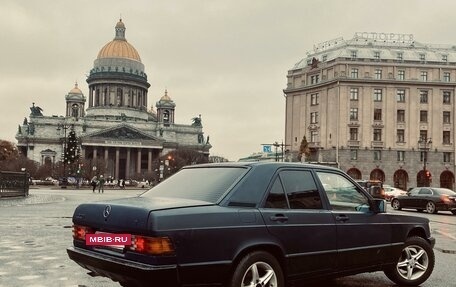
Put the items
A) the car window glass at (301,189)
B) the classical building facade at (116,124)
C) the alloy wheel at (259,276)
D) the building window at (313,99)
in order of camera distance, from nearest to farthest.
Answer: the alloy wheel at (259,276)
the car window glass at (301,189)
the building window at (313,99)
the classical building facade at (116,124)

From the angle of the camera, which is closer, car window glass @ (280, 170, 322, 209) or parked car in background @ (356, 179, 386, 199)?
car window glass @ (280, 170, 322, 209)

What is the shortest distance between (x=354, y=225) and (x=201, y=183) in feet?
6.58

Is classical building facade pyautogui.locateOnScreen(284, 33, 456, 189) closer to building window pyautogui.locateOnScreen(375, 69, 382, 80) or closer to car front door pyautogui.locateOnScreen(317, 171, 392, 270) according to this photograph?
building window pyautogui.locateOnScreen(375, 69, 382, 80)

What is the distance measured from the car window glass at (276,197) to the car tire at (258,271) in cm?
55

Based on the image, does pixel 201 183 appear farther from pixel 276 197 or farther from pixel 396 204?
pixel 396 204

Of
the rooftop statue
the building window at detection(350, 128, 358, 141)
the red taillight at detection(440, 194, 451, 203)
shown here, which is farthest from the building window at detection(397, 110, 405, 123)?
the rooftop statue

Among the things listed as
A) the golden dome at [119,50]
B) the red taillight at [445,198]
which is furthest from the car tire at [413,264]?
the golden dome at [119,50]

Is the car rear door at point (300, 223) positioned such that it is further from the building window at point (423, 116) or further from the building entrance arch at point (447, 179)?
the building entrance arch at point (447, 179)

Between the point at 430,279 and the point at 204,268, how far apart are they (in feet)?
13.8

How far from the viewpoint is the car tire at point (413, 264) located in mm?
7258

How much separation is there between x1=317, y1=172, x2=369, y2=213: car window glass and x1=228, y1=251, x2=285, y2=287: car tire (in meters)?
1.30

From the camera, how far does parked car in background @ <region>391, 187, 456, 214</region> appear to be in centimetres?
2652

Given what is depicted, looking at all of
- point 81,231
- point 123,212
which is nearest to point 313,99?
point 81,231

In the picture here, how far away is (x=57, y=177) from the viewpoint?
98875 millimetres
